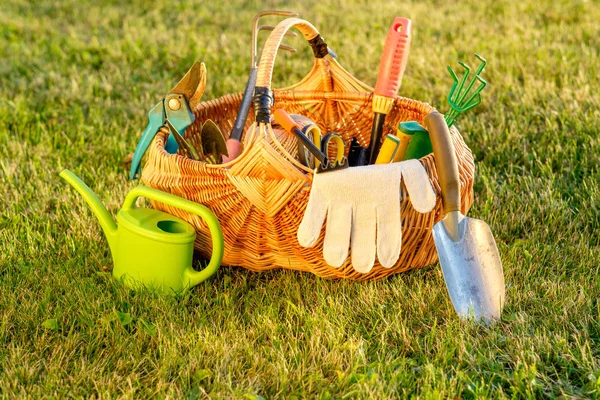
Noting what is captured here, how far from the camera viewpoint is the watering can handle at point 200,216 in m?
2.04

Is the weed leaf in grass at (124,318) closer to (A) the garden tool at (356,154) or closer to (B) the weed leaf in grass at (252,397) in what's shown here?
(B) the weed leaf in grass at (252,397)

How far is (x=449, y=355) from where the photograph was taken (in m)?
1.84

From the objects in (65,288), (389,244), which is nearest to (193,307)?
(65,288)

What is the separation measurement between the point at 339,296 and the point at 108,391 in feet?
2.39

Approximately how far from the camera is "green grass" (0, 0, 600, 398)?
A: 1799 millimetres

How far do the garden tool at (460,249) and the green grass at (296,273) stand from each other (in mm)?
81

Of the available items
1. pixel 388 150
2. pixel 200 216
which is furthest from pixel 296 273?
pixel 388 150

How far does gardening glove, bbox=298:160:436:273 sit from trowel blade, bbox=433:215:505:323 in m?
0.12

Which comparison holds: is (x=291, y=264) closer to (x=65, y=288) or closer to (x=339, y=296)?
(x=339, y=296)

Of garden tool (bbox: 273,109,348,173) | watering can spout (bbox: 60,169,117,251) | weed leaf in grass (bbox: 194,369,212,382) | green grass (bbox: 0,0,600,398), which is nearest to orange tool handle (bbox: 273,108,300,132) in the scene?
garden tool (bbox: 273,109,348,173)

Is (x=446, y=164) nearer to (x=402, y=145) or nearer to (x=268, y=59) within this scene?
(x=402, y=145)

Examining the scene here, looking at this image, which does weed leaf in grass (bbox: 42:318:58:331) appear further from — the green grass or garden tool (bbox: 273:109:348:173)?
garden tool (bbox: 273:109:348:173)

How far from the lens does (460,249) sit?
6.27 feet

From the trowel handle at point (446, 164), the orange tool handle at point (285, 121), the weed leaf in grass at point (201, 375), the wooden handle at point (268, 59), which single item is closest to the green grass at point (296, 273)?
the weed leaf in grass at point (201, 375)
